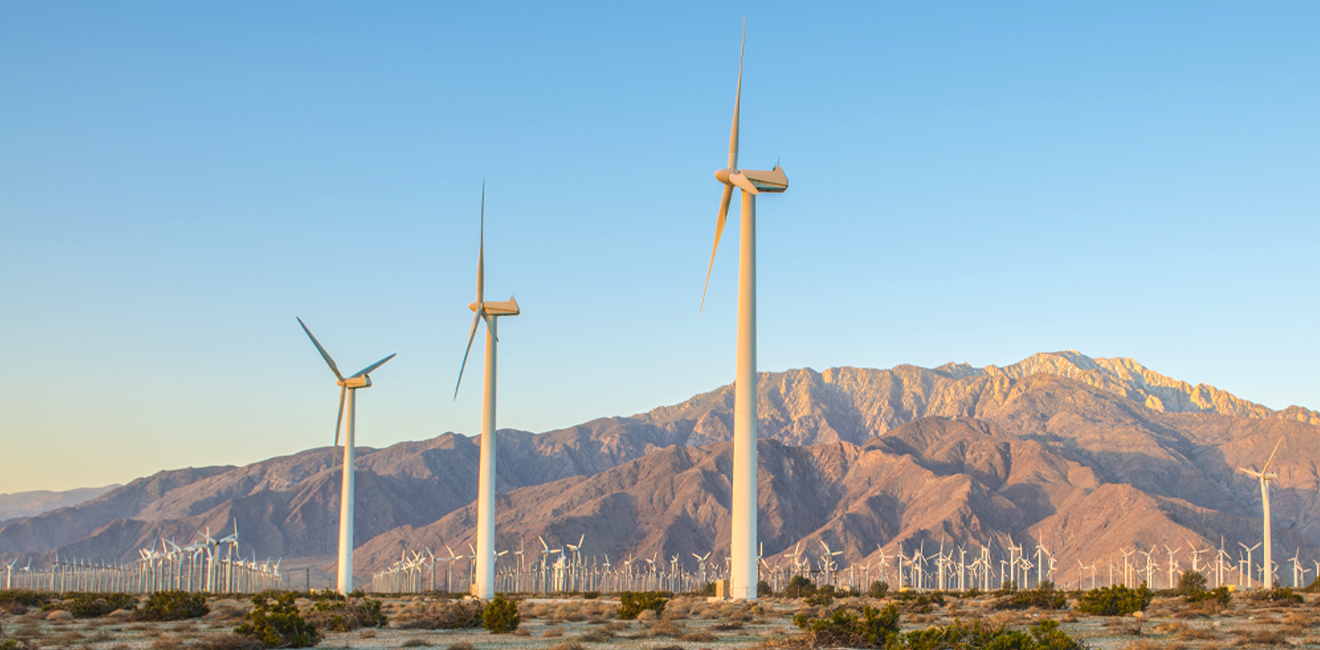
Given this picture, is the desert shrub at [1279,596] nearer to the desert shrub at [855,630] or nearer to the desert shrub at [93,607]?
the desert shrub at [855,630]

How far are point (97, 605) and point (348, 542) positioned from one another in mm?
25087

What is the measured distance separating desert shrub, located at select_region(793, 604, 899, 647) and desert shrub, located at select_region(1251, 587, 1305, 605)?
97.1 feet

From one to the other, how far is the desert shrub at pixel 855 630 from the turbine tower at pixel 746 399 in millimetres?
7024

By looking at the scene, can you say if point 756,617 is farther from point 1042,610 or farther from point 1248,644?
point 1248,644

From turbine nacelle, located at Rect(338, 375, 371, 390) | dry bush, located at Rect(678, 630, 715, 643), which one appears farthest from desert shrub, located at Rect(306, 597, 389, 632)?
turbine nacelle, located at Rect(338, 375, 371, 390)

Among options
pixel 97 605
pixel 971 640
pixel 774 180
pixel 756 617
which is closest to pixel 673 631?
pixel 756 617

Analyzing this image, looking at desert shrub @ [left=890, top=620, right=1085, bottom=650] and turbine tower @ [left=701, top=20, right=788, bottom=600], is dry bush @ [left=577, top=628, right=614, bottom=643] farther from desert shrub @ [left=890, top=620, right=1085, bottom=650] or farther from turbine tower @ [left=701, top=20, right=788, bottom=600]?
desert shrub @ [left=890, top=620, right=1085, bottom=650]

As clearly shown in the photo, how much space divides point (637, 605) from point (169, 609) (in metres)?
18.6

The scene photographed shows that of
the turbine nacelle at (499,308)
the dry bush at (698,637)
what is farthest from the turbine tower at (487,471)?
the dry bush at (698,637)

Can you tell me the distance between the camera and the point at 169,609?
44188mm

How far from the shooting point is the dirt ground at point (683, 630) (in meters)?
29.3

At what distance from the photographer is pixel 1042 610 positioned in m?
45.8

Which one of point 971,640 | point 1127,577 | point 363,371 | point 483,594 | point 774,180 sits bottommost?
point 1127,577

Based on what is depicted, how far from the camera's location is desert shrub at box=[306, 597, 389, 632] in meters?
36.2
